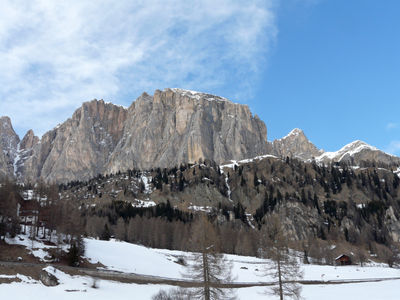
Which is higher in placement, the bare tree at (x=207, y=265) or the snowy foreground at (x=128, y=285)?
the bare tree at (x=207, y=265)

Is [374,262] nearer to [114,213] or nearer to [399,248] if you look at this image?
[399,248]

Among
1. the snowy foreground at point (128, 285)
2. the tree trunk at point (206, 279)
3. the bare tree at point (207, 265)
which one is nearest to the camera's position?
the tree trunk at point (206, 279)

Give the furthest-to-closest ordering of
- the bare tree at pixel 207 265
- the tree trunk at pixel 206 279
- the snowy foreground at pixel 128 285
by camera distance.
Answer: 1. the snowy foreground at pixel 128 285
2. the bare tree at pixel 207 265
3. the tree trunk at pixel 206 279

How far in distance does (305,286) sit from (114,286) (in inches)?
1206

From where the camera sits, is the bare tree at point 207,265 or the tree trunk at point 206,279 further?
the bare tree at point 207,265

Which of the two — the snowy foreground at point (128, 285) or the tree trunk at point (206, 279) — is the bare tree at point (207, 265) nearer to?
the tree trunk at point (206, 279)

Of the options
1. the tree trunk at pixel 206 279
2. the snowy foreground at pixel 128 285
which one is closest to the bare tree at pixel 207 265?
the tree trunk at pixel 206 279

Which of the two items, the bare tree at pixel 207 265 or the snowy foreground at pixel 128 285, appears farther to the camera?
the snowy foreground at pixel 128 285

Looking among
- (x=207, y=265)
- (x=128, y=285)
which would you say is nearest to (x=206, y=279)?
(x=207, y=265)

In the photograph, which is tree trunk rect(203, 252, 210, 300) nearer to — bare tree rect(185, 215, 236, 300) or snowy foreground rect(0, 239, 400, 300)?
bare tree rect(185, 215, 236, 300)

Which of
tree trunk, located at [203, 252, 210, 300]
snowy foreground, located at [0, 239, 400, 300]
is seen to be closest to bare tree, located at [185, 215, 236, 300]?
tree trunk, located at [203, 252, 210, 300]

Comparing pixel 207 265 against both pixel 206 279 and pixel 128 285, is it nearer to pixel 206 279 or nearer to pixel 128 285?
pixel 206 279

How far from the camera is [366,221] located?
190 m

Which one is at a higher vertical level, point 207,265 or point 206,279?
point 207,265
